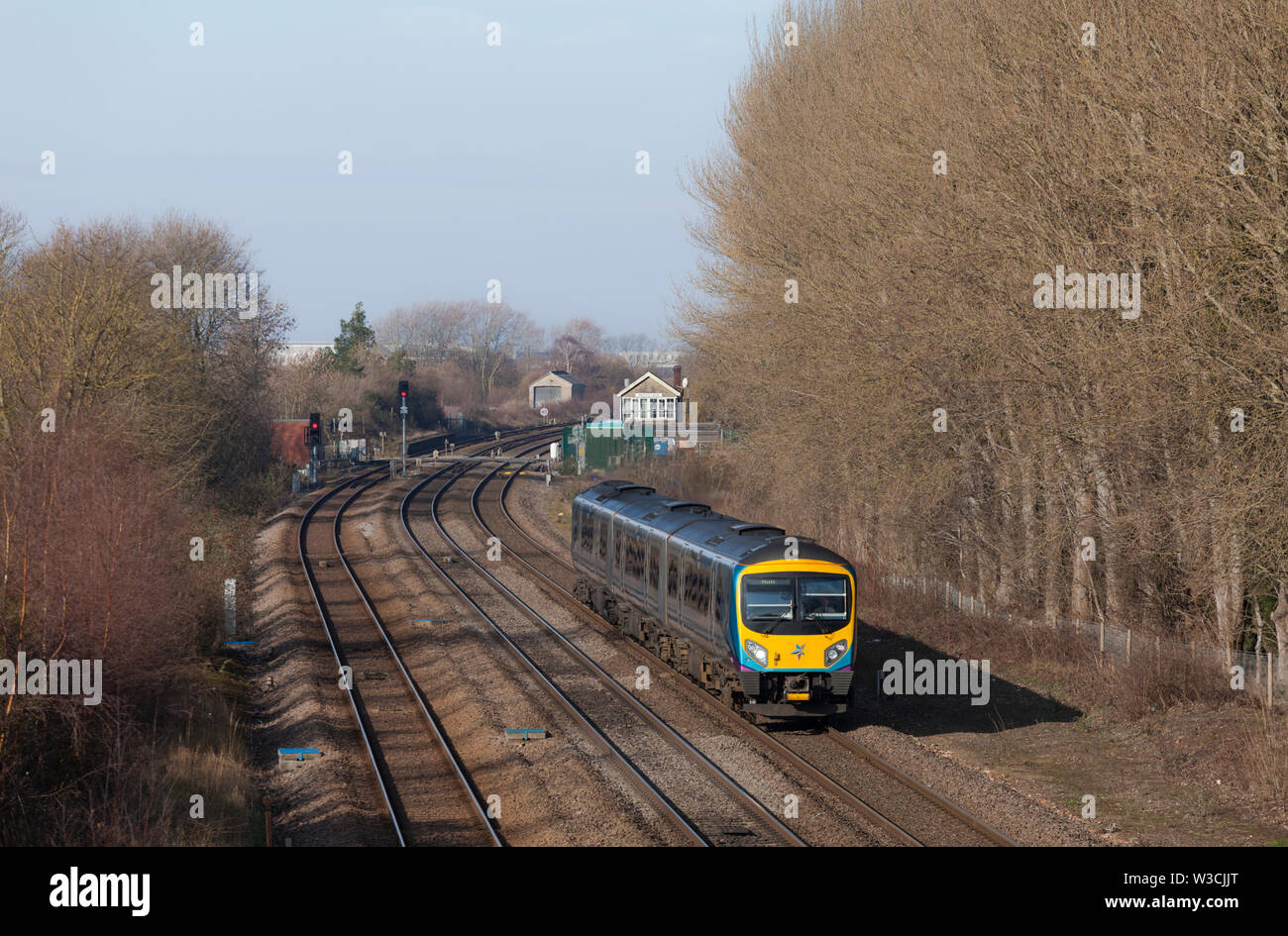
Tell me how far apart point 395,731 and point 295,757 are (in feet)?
6.52

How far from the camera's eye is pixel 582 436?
189 ft

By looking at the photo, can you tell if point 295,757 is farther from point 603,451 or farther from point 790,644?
point 603,451

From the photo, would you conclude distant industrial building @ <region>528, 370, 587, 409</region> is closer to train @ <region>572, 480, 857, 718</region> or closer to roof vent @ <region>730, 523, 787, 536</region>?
train @ <region>572, 480, 857, 718</region>

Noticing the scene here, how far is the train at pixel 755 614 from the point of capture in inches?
645

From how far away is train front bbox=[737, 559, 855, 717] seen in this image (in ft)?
53.6

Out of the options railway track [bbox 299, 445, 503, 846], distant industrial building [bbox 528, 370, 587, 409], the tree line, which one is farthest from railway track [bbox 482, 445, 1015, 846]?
distant industrial building [bbox 528, 370, 587, 409]

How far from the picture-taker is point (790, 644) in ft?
53.7

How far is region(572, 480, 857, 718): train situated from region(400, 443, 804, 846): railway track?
51.1 inches

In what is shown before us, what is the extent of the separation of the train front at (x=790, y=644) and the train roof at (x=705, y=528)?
0.37 metres

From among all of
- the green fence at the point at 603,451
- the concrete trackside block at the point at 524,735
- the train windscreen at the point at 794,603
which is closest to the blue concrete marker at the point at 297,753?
the concrete trackside block at the point at 524,735

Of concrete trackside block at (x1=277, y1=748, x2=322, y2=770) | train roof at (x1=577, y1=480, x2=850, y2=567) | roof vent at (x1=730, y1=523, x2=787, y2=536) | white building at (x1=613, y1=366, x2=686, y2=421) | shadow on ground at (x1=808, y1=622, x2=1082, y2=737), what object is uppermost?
white building at (x1=613, y1=366, x2=686, y2=421)
